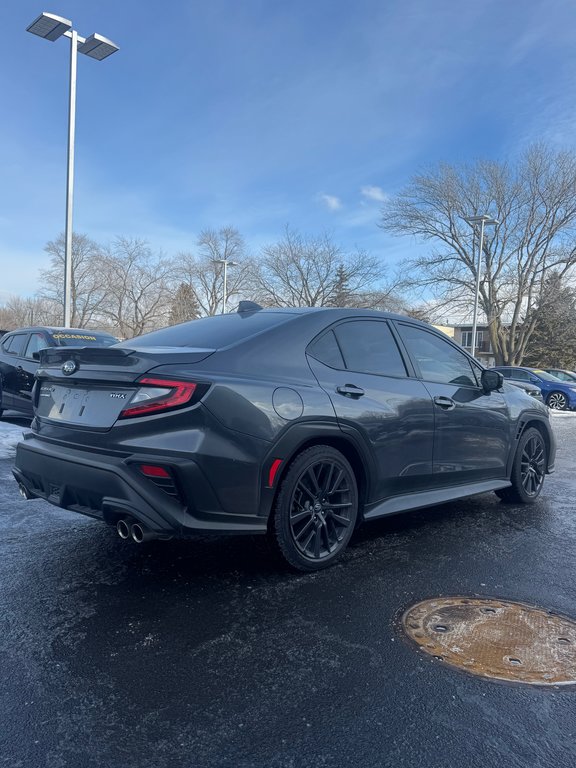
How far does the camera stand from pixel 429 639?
9.05 ft

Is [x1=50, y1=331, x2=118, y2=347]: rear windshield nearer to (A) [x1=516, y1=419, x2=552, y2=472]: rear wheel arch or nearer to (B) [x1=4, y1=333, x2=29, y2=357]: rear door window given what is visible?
(B) [x1=4, y1=333, x2=29, y2=357]: rear door window

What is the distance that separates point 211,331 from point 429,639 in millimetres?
2173

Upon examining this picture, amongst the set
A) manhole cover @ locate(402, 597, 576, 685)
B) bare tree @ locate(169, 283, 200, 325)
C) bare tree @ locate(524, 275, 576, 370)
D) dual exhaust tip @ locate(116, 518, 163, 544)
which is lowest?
manhole cover @ locate(402, 597, 576, 685)

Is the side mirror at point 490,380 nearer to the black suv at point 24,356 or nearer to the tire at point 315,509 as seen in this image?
the tire at point 315,509

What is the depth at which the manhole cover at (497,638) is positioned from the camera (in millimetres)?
2518

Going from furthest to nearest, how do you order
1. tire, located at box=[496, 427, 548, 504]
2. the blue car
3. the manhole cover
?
the blue car → tire, located at box=[496, 427, 548, 504] → the manhole cover

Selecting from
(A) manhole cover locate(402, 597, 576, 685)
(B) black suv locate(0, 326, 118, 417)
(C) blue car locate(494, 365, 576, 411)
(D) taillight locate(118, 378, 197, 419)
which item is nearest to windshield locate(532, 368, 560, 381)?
(C) blue car locate(494, 365, 576, 411)

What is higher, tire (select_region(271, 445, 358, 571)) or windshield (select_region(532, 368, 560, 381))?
windshield (select_region(532, 368, 560, 381))

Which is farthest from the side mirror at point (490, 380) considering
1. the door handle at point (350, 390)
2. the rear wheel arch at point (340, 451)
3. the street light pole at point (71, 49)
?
the street light pole at point (71, 49)

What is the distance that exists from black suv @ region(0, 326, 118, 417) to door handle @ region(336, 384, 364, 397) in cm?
560

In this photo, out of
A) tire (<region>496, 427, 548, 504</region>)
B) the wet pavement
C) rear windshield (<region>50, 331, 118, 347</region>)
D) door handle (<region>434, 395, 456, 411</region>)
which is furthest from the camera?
rear windshield (<region>50, 331, 118, 347</region>)

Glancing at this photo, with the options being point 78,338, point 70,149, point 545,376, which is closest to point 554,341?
point 545,376

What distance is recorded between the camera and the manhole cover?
252cm

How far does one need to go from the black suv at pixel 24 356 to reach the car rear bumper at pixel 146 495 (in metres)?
5.55
